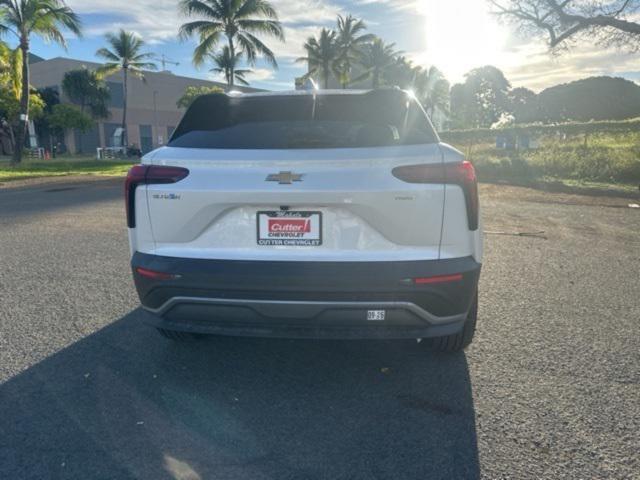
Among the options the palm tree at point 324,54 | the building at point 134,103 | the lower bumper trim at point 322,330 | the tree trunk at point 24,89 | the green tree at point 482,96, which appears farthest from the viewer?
the green tree at point 482,96

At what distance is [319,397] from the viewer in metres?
2.64

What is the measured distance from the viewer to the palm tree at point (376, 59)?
43188mm

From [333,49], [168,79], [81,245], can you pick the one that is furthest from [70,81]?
[81,245]

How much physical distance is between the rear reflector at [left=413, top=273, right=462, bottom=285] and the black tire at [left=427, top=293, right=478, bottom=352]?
0.57 metres

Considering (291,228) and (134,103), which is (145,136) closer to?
(134,103)

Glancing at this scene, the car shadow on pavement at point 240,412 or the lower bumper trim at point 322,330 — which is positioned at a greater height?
the lower bumper trim at point 322,330

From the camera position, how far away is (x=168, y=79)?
58.3m

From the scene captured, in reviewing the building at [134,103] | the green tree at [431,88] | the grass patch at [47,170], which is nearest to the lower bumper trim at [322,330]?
the grass patch at [47,170]

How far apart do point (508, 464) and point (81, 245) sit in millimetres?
6037

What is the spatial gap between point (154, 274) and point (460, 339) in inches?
73.6

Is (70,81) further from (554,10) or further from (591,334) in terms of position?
(591,334)

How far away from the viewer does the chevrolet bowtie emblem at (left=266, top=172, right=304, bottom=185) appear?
7.64ft

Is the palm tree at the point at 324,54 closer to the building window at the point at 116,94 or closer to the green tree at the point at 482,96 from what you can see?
the building window at the point at 116,94

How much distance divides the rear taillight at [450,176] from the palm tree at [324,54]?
125ft
